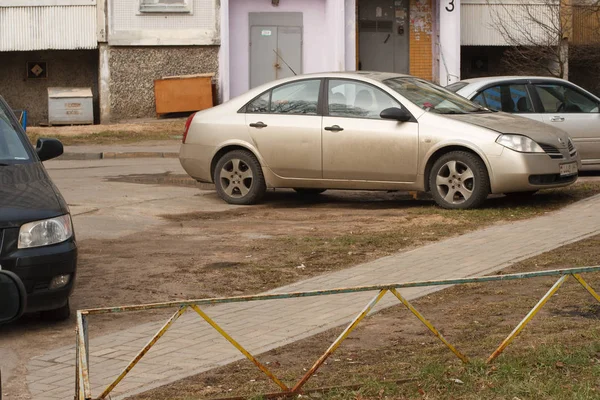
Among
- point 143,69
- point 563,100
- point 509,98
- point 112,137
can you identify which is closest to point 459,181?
point 509,98

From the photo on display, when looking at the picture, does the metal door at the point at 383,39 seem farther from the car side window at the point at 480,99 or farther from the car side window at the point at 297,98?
the car side window at the point at 297,98

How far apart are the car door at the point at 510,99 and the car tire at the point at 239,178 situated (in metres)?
3.48

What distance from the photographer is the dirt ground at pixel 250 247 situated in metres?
8.38

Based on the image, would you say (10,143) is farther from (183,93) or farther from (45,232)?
(183,93)

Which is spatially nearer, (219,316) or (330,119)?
(219,316)

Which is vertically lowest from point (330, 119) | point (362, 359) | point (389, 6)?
point (362, 359)

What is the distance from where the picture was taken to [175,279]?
9.20 meters

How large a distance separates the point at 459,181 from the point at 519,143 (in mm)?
760

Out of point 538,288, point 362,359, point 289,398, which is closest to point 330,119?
point 538,288

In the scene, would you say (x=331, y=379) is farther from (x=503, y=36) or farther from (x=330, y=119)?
(x=503, y=36)

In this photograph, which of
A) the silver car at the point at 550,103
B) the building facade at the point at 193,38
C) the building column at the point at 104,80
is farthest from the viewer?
the building column at the point at 104,80

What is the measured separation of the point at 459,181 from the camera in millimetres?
12445

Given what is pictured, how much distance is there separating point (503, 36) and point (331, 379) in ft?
83.7

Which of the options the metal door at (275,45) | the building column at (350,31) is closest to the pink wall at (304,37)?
the metal door at (275,45)
